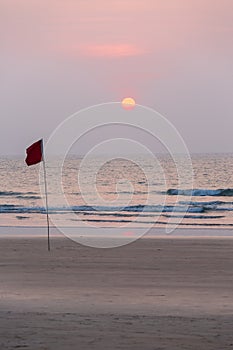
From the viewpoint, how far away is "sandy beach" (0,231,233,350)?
10.7 metres

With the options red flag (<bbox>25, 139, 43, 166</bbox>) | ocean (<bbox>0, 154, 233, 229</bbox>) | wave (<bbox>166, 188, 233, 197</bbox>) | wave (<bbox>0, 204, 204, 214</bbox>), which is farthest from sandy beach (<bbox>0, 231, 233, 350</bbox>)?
wave (<bbox>166, 188, 233, 197</bbox>)

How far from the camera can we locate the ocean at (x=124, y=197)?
38594 millimetres

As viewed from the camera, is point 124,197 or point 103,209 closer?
point 103,209

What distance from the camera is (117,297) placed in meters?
14.4

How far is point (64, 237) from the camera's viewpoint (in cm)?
2812

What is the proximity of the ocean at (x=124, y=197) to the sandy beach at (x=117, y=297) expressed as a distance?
12.9 m

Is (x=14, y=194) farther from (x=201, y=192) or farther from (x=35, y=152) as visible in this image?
(x=35, y=152)

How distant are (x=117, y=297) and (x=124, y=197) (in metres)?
43.6

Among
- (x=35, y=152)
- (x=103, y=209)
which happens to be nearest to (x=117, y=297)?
(x=35, y=152)

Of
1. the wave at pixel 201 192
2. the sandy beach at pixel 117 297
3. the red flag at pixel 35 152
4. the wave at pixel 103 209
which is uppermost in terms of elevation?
the red flag at pixel 35 152

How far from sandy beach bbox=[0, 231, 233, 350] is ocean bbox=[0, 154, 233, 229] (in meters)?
12.9

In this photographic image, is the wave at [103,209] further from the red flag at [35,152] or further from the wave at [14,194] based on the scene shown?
the red flag at [35,152]

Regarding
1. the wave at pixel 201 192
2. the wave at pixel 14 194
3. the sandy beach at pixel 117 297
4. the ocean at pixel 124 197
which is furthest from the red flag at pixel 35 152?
the wave at pixel 14 194

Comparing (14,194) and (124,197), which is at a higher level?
(14,194)
